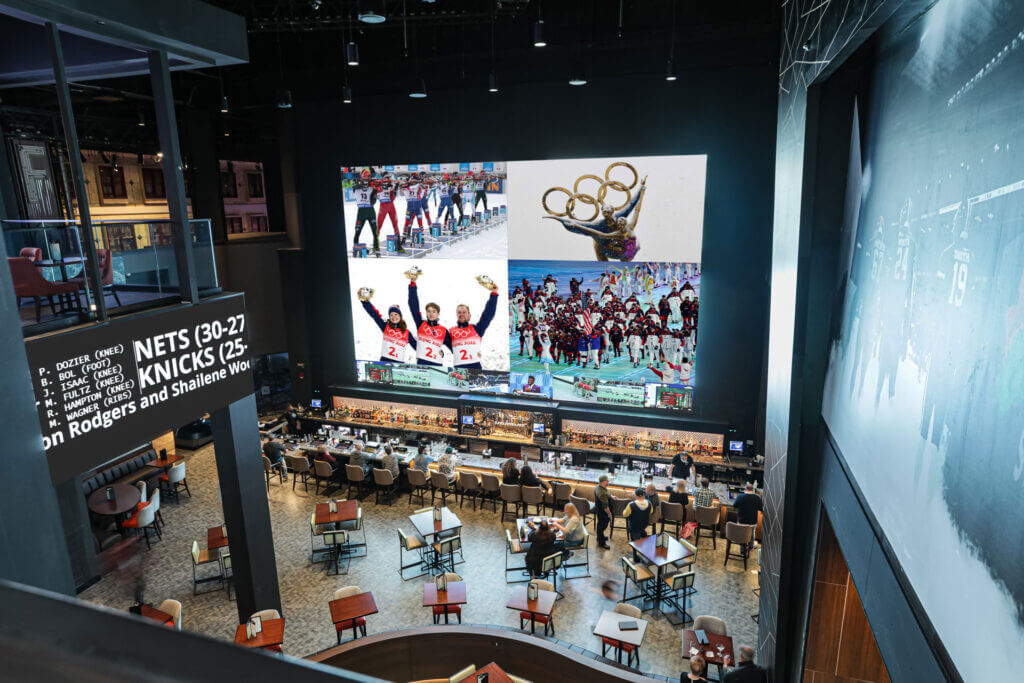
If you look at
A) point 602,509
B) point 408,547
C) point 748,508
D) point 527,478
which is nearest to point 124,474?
point 408,547

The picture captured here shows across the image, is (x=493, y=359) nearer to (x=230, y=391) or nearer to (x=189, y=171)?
(x=230, y=391)

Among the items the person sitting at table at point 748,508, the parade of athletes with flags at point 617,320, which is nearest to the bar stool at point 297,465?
the parade of athletes with flags at point 617,320

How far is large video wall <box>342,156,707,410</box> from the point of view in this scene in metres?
11.1

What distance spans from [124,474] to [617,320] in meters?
10.3

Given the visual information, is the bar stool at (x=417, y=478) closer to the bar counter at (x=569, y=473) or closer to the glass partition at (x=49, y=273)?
the bar counter at (x=569, y=473)

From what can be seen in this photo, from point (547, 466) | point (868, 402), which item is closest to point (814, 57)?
point (868, 402)

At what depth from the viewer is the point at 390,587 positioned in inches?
359

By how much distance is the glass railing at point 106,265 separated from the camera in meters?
5.05

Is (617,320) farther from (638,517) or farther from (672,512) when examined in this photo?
(638,517)

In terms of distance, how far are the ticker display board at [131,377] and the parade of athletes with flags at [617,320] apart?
6.33m

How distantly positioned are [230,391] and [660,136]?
26.6ft

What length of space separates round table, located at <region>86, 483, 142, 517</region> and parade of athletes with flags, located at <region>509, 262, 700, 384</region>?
747cm

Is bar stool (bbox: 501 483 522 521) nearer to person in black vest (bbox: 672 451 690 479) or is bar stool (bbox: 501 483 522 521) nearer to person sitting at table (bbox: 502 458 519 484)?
person sitting at table (bbox: 502 458 519 484)

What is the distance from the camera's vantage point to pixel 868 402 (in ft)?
11.0
